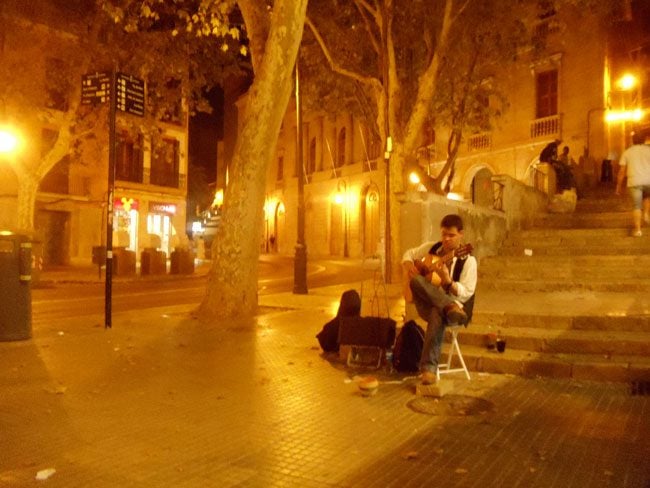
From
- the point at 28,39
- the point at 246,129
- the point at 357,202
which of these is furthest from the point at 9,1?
the point at 357,202

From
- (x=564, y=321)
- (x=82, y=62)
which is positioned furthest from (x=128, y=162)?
(x=564, y=321)

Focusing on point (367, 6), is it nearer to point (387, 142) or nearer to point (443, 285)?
point (387, 142)

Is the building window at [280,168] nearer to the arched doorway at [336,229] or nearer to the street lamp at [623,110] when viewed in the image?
the arched doorway at [336,229]

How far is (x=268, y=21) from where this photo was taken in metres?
11.4

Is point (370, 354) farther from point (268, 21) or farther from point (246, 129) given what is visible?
point (268, 21)

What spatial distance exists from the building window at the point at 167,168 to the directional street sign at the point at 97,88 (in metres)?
27.9

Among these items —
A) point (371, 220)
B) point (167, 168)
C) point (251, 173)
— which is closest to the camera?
point (251, 173)

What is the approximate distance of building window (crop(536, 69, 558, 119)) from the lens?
93.9 feet

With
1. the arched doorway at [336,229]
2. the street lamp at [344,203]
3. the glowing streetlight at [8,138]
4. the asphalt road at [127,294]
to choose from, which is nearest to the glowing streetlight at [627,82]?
the asphalt road at [127,294]

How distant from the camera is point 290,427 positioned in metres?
4.84

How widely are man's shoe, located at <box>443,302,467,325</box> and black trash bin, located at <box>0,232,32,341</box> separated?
578 cm

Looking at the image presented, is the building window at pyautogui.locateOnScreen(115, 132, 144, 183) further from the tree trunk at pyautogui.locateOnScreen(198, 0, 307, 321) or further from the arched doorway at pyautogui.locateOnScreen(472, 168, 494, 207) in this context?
the arched doorway at pyautogui.locateOnScreen(472, 168, 494, 207)

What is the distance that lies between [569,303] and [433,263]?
10.3ft

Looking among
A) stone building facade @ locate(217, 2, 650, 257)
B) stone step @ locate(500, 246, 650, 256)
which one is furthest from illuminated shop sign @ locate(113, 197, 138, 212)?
stone step @ locate(500, 246, 650, 256)
